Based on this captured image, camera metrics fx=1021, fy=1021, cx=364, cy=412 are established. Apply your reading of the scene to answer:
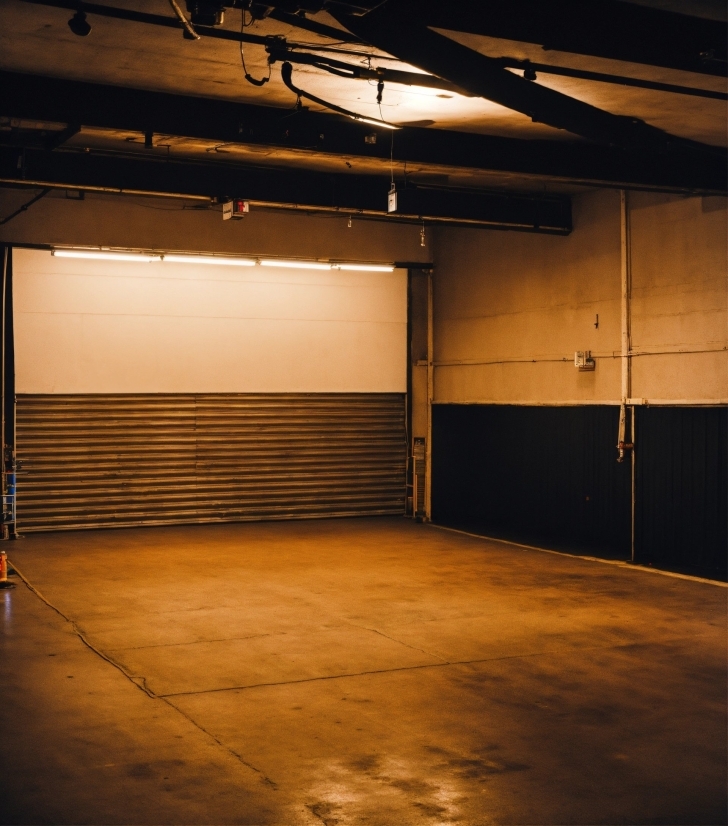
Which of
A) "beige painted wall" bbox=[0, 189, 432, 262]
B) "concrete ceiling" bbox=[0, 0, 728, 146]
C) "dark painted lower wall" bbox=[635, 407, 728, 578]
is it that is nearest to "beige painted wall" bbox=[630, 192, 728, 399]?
"dark painted lower wall" bbox=[635, 407, 728, 578]

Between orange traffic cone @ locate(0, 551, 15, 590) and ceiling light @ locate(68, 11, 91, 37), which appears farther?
orange traffic cone @ locate(0, 551, 15, 590)

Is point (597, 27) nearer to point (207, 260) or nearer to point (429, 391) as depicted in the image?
point (207, 260)

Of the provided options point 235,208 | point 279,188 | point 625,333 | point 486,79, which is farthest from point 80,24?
point 625,333

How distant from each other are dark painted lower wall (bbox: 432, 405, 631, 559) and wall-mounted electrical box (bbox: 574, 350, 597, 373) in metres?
0.57

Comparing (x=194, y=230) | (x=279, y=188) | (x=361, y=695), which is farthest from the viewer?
(x=194, y=230)

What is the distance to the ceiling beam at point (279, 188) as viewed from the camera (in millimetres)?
10625

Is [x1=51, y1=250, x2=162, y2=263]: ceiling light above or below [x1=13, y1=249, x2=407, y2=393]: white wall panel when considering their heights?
above

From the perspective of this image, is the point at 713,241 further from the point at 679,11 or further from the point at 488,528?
the point at 488,528

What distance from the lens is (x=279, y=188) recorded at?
1171cm

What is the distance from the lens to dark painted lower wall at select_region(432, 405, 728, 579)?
1116cm

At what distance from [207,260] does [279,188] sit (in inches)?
105

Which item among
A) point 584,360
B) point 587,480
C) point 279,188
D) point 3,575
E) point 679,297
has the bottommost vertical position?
point 3,575

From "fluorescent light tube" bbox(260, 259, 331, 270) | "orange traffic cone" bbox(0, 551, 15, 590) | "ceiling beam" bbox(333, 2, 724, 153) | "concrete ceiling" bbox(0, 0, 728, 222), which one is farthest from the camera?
"fluorescent light tube" bbox(260, 259, 331, 270)

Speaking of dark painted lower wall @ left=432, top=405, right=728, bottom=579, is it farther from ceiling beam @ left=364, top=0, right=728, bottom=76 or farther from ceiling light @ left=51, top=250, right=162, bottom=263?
ceiling light @ left=51, top=250, right=162, bottom=263
